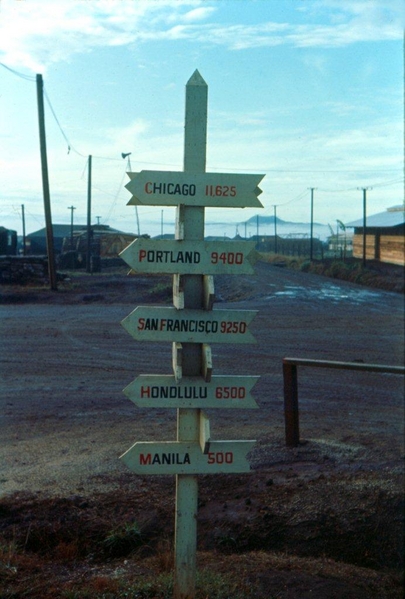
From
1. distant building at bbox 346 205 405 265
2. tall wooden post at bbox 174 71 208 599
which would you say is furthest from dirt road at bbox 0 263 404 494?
distant building at bbox 346 205 405 265

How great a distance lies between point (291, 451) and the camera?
7480 millimetres

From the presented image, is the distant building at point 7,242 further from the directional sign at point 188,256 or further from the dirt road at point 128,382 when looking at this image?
the directional sign at point 188,256

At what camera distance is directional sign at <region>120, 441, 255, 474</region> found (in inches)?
169

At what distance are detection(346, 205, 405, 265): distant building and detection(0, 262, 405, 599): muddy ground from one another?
860 inches

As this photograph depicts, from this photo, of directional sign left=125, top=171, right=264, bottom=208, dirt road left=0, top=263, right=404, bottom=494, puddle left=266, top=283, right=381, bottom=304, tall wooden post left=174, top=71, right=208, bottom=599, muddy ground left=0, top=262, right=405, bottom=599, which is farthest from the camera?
puddle left=266, top=283, right=381, bottom=304

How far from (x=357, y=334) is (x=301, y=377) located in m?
5.43

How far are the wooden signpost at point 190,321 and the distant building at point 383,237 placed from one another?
29.7m

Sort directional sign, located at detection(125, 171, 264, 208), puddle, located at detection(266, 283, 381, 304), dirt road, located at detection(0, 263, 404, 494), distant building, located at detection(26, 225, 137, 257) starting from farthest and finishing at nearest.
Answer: puddle, located at detection(266, 283, 381, 304)
distant building, located at detection(26, 225, 137, 257)
dirt road, located at detection(0, 263, 404, 494)
directional sign, located at detection(125, 171, 264, 208)

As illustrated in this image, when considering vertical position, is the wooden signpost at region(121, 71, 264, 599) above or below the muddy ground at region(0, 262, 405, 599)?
above

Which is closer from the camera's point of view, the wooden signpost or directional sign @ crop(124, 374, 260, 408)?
the wooden signpost

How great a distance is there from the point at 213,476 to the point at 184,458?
2525mm

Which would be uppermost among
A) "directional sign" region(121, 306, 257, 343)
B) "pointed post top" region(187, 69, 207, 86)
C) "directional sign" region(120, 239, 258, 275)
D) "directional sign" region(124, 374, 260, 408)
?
"pointed post top" region(187, 69, 207, 86)

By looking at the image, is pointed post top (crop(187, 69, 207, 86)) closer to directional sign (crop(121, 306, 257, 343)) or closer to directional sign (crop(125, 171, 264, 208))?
directional sign (crop(125, 171, 264, 208))

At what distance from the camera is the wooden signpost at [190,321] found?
13.7 feet
